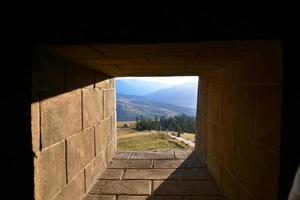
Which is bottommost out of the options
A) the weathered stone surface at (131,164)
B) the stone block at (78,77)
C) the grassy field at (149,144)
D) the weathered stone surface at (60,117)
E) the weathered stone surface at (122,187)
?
the grassy field at (149,144)

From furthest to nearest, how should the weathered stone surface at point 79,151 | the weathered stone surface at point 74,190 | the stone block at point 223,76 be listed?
the stone block at point 223,76 → the weathered stone surface at point 79,151 → the weathered stone surface at point 74,190

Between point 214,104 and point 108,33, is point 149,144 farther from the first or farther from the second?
point 108,33

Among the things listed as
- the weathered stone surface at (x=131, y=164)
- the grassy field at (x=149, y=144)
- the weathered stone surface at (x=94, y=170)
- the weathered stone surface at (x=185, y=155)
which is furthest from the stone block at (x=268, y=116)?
the grassy field at (x=149, y=144)

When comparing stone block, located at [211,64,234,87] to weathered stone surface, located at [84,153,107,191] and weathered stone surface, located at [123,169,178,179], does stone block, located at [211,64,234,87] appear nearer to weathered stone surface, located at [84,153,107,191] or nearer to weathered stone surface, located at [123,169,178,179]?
weathered stone surface, located at [123,169,178,179]

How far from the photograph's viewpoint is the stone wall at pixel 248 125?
2299 mm

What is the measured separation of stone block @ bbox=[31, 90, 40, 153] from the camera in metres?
2.30

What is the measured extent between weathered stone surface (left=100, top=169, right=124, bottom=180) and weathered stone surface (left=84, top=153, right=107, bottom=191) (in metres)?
0.07

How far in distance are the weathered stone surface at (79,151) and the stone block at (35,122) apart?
0.82 metres

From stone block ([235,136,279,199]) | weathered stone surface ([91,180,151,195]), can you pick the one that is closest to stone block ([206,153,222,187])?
stone block ([235,136,279,199])

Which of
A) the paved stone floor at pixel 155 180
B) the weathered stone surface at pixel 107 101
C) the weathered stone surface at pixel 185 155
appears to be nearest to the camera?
the paved stone floor at pixel 155 180

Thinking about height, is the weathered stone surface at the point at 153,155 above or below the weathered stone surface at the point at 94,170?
below

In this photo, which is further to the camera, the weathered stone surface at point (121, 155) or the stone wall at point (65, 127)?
the weathered stone surface at point (121, 155)

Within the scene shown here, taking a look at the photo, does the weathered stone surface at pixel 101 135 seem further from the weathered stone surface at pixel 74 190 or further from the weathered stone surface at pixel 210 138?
the weathered stone surface at pixel 210 138

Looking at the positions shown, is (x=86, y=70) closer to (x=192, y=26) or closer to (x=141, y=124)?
(x=192, y=26)
